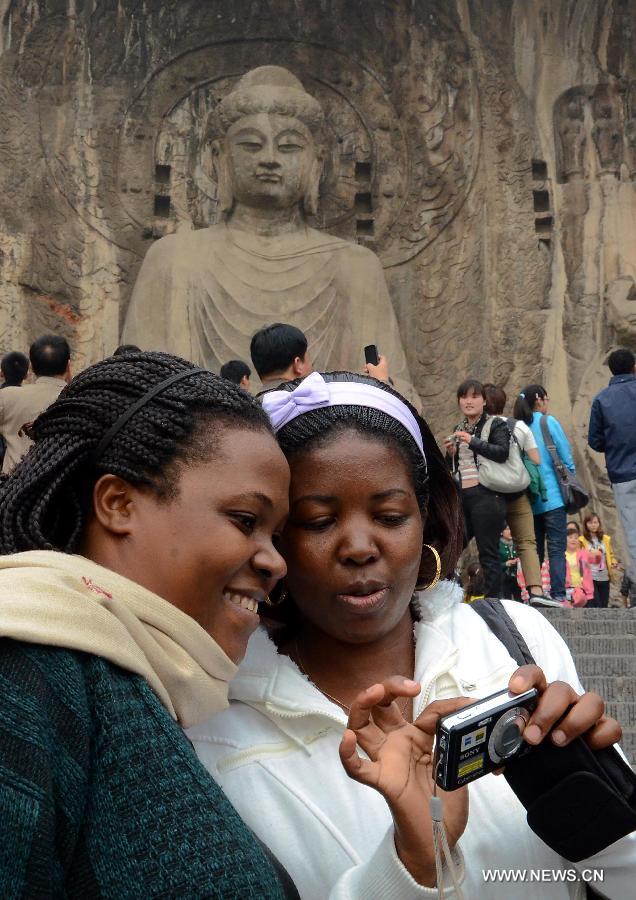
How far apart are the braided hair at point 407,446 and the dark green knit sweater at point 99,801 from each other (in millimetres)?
655

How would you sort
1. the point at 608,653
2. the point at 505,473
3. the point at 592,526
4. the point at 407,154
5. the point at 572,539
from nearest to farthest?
the point at 608,653, the point at 505,473, the point at 572,539, the point at 592,526, the point at 407,154

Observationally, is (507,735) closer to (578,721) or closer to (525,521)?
(578,721)

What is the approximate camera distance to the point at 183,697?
125cm

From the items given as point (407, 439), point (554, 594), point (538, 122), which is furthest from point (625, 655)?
point (538, 122)

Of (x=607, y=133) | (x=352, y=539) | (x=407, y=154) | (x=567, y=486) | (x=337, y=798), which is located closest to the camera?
(x=337, y=798)

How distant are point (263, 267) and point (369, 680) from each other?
8542 millimetres

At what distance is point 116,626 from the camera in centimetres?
117

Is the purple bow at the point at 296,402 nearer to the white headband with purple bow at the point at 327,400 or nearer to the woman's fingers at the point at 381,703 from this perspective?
the white headband with purple bow at the point at 327,400

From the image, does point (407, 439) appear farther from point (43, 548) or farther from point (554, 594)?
point (554, 594)

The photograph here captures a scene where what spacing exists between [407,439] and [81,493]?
57 cm

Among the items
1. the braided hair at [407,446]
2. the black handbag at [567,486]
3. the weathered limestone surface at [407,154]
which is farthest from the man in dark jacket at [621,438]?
the braided hair at [407,446]

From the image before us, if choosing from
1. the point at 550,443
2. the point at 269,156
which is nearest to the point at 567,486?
the point at 550,443

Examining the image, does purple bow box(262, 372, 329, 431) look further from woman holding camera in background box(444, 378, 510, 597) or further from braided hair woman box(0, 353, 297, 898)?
woman holding camera in background box(444, 378, 510, 597)

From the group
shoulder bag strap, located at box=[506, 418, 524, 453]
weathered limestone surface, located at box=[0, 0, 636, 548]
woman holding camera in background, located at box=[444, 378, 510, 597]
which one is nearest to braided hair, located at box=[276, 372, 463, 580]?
woman holding camera in background, located at box=[444, 378, 510, 597]
